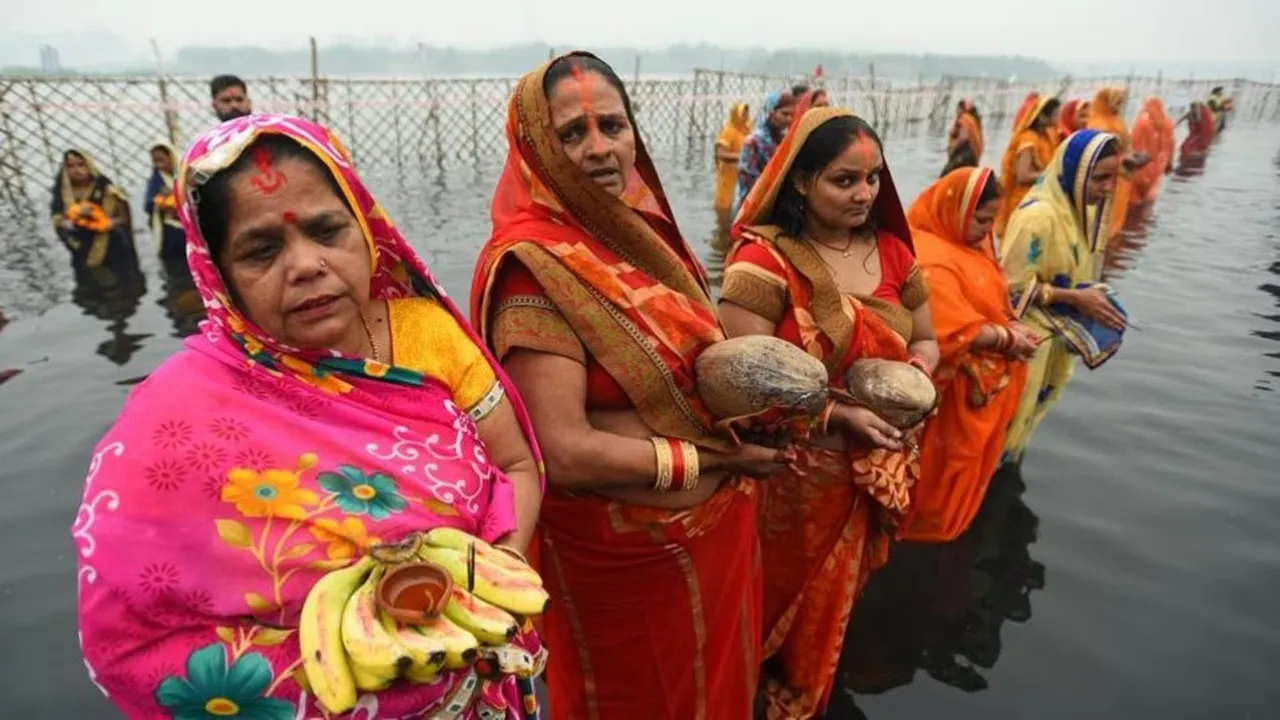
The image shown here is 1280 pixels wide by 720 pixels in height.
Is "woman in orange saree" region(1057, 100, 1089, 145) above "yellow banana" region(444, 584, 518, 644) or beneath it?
above

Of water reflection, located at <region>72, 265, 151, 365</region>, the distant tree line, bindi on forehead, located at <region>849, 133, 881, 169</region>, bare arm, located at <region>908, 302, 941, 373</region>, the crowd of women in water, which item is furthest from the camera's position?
the distant tree line

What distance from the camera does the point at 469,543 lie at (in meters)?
1.19

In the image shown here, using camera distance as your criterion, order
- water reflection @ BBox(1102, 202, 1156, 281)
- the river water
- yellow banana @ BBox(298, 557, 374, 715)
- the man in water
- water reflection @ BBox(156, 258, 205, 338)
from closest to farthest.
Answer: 1. yellow banana @ BBox(298, 557, 374, 715)
2. the river water
3. the man in water
4. water reflection @ BBox(156, 258, 205, 338)
5. water reflection @ BBox(1102, 202, 1156, 281)

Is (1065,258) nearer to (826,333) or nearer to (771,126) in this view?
(826,333)

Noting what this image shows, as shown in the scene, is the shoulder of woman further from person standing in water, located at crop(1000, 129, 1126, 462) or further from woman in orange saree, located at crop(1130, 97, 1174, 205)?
woman in orange saree, located at crop(1130, 97, 1174, 205)

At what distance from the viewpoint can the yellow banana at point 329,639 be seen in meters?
1.00

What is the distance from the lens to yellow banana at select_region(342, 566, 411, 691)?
100 centimetres

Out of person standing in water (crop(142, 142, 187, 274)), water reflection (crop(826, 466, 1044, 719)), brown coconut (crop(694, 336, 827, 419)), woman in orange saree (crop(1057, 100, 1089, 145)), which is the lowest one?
water reflection (crop(826, 466, 1044, 719))

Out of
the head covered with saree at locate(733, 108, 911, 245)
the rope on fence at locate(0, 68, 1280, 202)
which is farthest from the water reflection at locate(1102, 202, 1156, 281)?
the head covered with saree at locate(733, 108, 911, 245)

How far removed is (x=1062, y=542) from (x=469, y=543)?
3668mm

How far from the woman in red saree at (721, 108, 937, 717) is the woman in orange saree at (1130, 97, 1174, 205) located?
1126cm

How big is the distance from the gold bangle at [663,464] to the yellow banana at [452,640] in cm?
75

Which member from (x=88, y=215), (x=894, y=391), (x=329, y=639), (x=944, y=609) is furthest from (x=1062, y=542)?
(x=88, y=215)

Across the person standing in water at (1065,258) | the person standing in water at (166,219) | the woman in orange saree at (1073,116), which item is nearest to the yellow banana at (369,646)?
the person standing in water at (1065,258)
